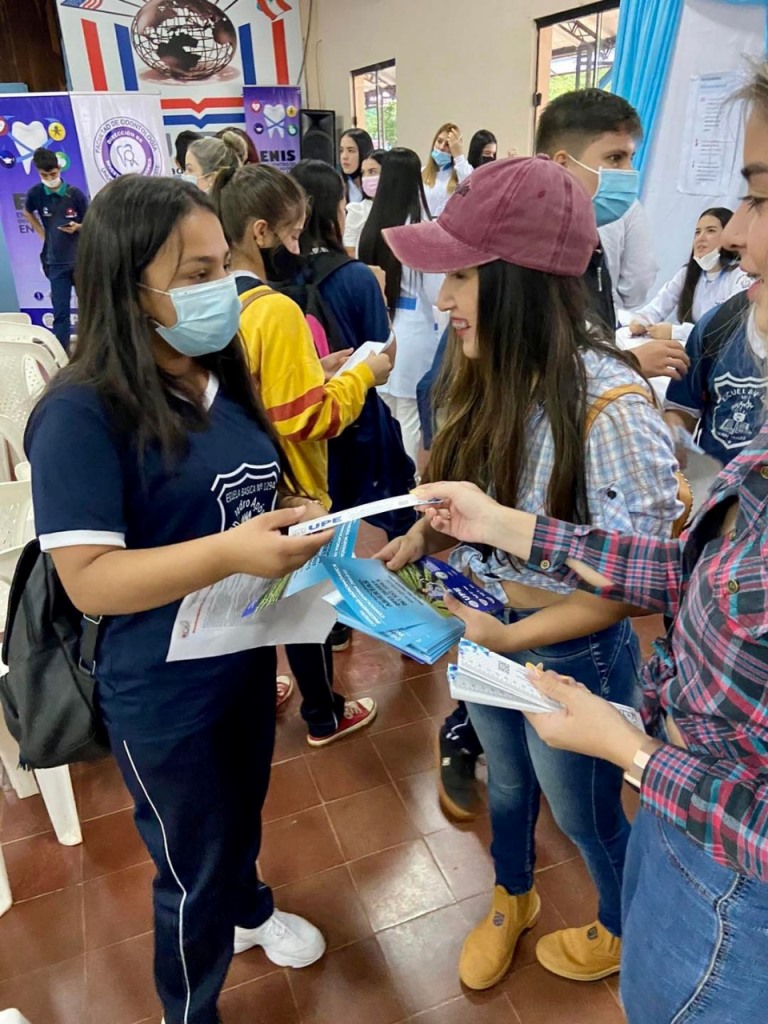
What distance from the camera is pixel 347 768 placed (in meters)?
2.17

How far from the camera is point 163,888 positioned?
4.05ft

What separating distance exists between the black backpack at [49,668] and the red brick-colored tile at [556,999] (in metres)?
1.07

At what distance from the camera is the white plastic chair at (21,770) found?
1.88m

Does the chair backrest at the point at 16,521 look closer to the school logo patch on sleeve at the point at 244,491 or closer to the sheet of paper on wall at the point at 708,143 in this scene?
the school logo patch on sleeve at the point at 244,491

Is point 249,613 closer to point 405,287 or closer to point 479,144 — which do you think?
point 405,287

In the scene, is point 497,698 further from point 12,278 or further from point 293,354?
point 12,278

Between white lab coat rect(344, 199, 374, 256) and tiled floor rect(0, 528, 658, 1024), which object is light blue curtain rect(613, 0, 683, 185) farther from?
tiled floor rect(0, 528, 658, 1024)

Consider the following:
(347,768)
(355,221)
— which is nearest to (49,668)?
(347,768)

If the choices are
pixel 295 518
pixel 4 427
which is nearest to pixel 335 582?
pixel 295 518

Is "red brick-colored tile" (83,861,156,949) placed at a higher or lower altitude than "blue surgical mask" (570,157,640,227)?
lower

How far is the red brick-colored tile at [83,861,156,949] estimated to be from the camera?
1.70 meters

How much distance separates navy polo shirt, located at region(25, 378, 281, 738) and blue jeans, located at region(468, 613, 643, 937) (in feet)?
1.71

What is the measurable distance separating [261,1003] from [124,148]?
6.69m

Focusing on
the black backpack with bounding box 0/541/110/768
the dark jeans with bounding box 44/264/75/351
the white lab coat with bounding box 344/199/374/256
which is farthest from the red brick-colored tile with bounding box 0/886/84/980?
the dark jeans with bounding box 44/264/75/351
